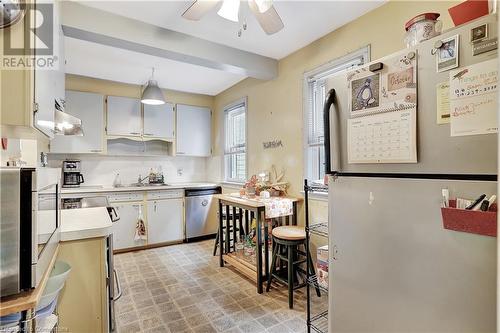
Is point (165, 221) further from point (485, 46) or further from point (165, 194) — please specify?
point (485, 46)

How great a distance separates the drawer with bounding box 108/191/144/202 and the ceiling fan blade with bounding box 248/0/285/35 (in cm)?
295

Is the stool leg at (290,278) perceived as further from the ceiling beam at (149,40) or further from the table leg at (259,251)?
the ceiling beam at (149,40)

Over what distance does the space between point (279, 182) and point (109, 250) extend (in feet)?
6.34

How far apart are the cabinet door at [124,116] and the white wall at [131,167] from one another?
0.51 metres

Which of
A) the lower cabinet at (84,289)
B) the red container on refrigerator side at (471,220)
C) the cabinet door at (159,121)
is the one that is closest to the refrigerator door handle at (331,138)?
the red container on refrigerator side at (471,220)

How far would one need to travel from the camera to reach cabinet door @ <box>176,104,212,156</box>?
4434 mm

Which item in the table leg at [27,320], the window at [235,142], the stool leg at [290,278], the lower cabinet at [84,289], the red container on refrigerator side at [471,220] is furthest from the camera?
the window at [235,142]

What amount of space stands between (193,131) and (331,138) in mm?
3667

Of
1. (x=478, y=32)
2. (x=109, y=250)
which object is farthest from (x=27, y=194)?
(x=478, y=32)

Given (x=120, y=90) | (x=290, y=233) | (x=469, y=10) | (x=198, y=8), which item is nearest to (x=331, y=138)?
(x=469, y=10)

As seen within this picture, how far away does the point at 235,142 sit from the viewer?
4285mm

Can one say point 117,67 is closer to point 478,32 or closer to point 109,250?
point 109,250

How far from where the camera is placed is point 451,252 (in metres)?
0.82

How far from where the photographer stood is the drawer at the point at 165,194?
387 centimetres
